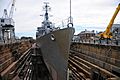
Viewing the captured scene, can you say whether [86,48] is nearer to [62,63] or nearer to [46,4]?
[62,63]

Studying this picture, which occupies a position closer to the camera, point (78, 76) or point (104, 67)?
point (104, 67)

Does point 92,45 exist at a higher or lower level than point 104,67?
higher

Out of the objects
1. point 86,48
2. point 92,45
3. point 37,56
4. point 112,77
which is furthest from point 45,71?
point 112,77

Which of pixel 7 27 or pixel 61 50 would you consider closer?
pixel 61 50

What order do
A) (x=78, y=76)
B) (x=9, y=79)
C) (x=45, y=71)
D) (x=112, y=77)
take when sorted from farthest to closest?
1. (x=45, y=71)
2. (x=78, y=76)
3. (x=9, y=79)
4. (x=112, y=77)

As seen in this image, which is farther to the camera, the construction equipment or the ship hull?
the construction equipment

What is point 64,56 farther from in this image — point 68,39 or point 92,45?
point 92,45

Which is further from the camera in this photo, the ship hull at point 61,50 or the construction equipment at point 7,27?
the construction equipment at point 7,27

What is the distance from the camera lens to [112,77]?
31.8 feet

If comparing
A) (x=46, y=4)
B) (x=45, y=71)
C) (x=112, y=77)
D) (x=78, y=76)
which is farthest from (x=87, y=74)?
(x=46, y=4)

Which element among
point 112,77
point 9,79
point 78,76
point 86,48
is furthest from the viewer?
point 86,48

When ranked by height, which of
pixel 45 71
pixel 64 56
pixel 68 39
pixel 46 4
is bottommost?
pixel 45 71

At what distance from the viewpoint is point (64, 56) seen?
13008mm

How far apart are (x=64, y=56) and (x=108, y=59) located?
2766mm
